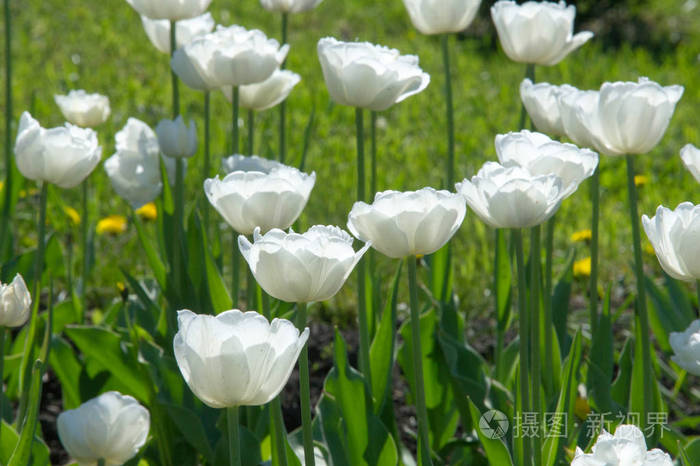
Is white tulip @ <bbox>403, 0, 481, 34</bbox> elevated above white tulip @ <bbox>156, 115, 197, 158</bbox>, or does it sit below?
above

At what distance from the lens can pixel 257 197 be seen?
1313 mm

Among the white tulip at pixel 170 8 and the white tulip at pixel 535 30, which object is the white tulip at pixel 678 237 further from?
the white tulip at pixel 170 8

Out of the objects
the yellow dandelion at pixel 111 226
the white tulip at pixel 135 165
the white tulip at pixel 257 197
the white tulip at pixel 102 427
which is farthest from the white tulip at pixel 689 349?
the yellow dandelion at pixel 111 226

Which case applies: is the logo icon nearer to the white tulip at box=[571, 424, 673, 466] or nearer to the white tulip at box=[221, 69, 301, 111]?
the white tulip at box=[571, 424, 673, 466]

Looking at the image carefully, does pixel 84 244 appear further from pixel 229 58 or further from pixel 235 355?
pixel 235 355

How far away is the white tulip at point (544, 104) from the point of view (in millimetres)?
1597

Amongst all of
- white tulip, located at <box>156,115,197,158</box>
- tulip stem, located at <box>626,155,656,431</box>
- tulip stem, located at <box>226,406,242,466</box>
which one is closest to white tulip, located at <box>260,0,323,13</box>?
white tulip, located at <box>156,115,197,158</box>

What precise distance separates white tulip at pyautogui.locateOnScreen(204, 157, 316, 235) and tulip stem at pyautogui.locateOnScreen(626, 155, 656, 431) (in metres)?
0.50

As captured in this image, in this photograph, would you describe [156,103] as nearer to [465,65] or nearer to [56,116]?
[56,116]

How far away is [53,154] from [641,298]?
3.30 ft

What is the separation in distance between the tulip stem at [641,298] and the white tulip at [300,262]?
514 mm

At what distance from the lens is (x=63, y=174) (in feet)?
5.24

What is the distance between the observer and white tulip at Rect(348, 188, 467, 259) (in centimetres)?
117

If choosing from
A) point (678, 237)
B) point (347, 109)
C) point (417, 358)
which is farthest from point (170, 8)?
point (347, 109)
